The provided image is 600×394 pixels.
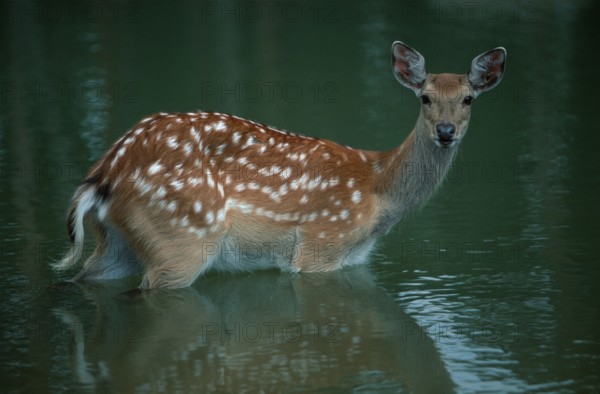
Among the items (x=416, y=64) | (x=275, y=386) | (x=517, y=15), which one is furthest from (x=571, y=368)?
(x=517, y=15)

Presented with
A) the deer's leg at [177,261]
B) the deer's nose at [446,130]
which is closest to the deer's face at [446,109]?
the deer's nose at [446,130]

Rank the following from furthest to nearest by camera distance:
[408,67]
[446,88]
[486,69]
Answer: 1. [408,67]
2. [486,69]
3. [446,88]

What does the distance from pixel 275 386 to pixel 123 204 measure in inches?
68.6

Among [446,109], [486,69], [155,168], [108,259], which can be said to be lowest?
[108,259]

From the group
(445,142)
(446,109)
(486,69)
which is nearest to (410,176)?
(445,142)

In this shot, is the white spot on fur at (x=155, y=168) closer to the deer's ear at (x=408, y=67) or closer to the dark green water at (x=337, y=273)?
the dark green water at (x=337, y=273)

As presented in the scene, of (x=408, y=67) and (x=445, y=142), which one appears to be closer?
(x=445, y=142)

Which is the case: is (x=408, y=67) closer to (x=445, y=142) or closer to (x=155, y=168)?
(x=445, y=142)

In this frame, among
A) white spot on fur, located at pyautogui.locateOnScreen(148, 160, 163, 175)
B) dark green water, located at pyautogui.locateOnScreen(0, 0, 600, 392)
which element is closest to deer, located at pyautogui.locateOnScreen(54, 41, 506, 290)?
white spot on fur, located at pyautogui.locateOnScreen(148, 160, 163, 175)

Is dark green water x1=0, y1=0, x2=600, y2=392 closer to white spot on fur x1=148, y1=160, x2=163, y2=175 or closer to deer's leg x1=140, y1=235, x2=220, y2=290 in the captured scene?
deer's leg x1=140, y1=235, x2=220, y2=290

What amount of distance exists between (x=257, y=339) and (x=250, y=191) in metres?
1.22

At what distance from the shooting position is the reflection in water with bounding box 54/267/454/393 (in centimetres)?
520

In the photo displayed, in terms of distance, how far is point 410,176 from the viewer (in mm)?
Answer: 7016

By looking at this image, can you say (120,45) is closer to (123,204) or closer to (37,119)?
(37,119)
